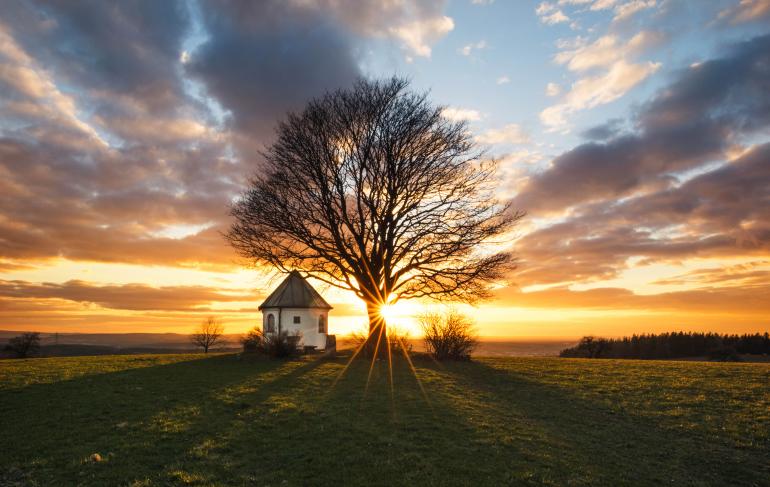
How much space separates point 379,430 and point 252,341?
2097 centimetres

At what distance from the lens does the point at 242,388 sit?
1723 centimetres

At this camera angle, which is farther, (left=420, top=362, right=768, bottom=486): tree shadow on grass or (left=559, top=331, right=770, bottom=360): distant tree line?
(left=559, top=331, right=770, bottom=360): distant tree line

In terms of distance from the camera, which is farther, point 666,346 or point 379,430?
point 666,346

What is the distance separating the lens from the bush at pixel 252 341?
29.9 m

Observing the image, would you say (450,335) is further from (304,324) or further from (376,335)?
(304,324)

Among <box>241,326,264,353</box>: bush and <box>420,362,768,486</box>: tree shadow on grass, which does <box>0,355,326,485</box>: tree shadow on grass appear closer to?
<box>420,362,768,486</box>: tree shadow on grass

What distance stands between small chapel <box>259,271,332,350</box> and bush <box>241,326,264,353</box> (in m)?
7.66

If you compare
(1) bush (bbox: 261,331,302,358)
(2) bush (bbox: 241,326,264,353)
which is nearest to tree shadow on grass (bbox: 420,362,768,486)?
(1) bush (bbox: 261,331,302,358)

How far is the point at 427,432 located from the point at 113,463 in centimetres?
732

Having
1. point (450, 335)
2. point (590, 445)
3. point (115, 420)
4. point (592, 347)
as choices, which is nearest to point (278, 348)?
point (450, 335)

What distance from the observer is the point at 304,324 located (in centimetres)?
4028

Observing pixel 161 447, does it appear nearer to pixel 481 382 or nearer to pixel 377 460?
pixel 377 460

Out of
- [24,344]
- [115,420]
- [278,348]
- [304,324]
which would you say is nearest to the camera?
[115,420]

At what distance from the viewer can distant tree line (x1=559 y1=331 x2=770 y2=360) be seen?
41.2 metres
